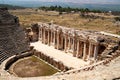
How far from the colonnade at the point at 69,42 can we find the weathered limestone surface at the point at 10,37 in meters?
7.25

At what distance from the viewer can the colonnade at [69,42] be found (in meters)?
36.3

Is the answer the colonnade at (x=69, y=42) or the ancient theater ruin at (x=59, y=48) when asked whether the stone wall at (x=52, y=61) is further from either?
the colonnade at (x=69, y=42)

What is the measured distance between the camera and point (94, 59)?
115ft

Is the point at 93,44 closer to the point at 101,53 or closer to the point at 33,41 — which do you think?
the point at 101,53

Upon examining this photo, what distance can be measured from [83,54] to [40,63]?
873 cm

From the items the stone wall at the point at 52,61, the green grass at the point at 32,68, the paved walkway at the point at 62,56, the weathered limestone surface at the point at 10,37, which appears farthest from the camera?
the weathered limestone surface at the point at 10,37

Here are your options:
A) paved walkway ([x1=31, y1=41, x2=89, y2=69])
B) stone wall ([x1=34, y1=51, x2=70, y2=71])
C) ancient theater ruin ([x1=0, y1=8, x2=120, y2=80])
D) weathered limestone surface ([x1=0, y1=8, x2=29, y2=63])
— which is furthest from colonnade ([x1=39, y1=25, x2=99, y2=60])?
weathered limestone surface ([x1=0, y1=8, x2=29, y2=63])

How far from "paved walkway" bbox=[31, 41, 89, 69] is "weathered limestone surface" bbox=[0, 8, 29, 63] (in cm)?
509

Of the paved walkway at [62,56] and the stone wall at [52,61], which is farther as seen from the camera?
the paved walkway at [62,56]

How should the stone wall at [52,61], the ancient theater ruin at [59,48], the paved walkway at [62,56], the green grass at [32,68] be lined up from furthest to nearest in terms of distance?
the paved walkway at [62,56] → the ancient theater ruin at [59,48] → the stone wall at [52,61] → the green grass at [32,68]

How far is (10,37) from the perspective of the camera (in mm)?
39625

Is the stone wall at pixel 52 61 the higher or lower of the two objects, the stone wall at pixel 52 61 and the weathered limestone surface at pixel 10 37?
the lower

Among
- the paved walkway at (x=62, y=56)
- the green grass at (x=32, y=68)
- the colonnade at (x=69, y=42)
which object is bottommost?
the green grass at (x=32, y=68)

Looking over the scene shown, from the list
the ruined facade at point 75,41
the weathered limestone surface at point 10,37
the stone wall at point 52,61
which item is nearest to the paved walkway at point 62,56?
the ruined facade at point 75,41
